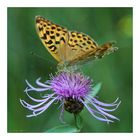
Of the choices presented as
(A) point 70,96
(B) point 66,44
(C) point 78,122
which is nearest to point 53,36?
(B) point 66,44

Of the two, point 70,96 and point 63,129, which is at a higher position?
point 70,96

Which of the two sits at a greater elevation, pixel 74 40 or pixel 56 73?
pixel 74 40

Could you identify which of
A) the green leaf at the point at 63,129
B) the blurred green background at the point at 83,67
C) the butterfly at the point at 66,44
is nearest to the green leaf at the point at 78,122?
the green leaf at the point at 63,129

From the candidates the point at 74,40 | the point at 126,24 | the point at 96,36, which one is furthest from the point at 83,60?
the point at 126,24

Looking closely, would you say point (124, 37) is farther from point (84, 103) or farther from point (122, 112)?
point (84, 103)

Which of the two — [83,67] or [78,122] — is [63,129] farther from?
[83,67]

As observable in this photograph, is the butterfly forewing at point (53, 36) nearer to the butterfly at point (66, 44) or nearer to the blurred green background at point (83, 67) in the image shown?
the butterfly at point (66, 44)

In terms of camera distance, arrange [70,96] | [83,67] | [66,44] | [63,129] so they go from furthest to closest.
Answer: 1. [83,67]
2. [66,44]
3. [70,96]
4. [63,129]
